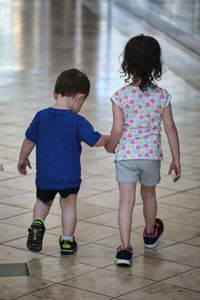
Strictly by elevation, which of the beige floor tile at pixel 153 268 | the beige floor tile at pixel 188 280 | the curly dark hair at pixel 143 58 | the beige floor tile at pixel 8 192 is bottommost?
the beige floor tile at pixel 8 192

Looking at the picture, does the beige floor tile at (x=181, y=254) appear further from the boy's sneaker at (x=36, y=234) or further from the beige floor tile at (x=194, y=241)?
the boy's sneaker at (x=36, y=234)

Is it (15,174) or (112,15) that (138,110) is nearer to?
(15,174)

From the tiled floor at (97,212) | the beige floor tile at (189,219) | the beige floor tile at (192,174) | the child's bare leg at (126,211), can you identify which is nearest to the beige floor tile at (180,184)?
the tiled floor at (97,212)

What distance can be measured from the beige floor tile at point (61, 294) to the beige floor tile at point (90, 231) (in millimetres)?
983

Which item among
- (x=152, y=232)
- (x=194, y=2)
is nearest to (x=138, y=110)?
(x=152, y=232)

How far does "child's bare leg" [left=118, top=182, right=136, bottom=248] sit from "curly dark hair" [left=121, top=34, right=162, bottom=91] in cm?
66

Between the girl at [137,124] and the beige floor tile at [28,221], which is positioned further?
the beige floor tile at [28,221]

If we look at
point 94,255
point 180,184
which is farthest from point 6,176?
point 94,255

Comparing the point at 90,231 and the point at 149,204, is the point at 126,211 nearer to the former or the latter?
the point at 149,204

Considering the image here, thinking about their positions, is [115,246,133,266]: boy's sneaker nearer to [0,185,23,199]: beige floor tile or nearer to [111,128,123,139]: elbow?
[111,128,123,139]: elbow

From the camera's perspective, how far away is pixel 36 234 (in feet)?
18.0

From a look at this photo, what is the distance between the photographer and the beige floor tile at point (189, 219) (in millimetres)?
6266

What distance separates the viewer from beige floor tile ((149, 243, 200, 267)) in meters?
5.42

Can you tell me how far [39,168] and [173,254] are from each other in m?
1.08
